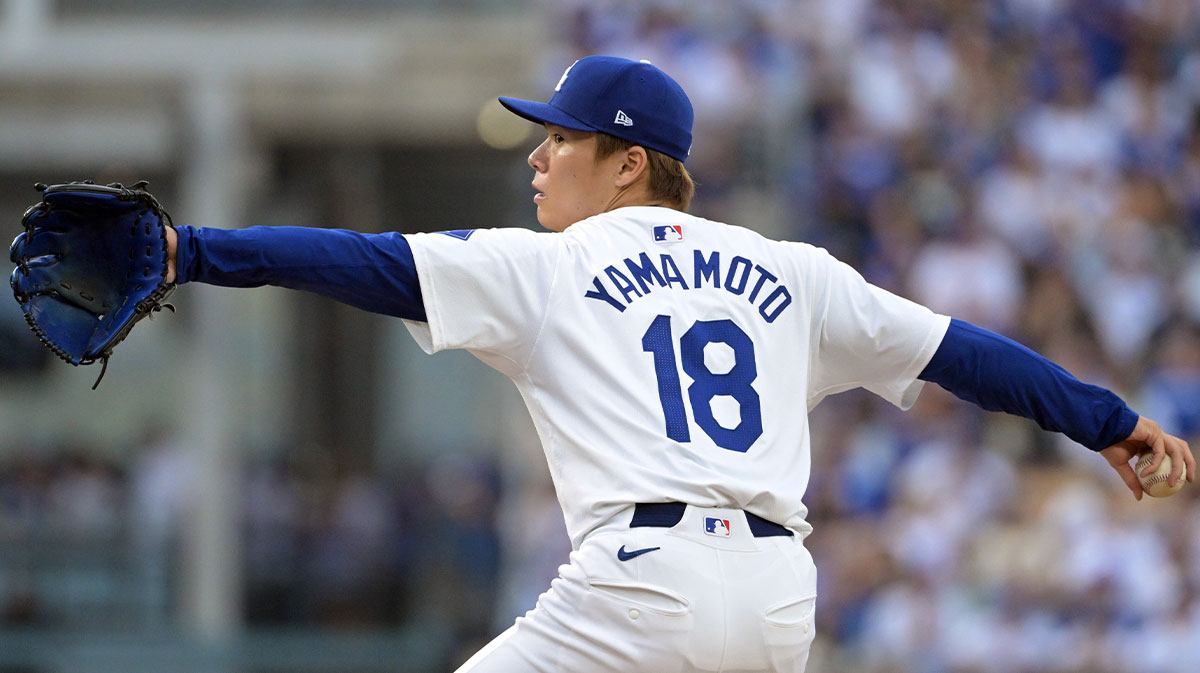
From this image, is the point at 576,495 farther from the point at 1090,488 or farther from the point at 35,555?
the point at 35,555

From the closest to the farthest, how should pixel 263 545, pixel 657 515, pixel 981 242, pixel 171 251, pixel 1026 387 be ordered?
pixel 171 251 < pixel 657 515 < pixel 1026 387 < pixel 981 242 < pixel 263 545

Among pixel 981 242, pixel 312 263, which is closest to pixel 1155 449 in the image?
pixel 312 263

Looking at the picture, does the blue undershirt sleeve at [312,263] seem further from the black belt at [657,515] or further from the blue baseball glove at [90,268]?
the black belt at [657,515]

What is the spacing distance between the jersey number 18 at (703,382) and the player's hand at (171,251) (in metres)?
0.88

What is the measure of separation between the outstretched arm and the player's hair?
636mm

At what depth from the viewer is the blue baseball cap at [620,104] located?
3.17 metres

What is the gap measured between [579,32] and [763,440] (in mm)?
7967

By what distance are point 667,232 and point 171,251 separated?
3.17 ft

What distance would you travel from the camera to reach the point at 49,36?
1180 cm

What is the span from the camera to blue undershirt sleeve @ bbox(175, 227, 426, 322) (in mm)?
2727

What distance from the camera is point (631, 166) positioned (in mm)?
3236

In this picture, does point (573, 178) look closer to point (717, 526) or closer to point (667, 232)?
point (667, 232)

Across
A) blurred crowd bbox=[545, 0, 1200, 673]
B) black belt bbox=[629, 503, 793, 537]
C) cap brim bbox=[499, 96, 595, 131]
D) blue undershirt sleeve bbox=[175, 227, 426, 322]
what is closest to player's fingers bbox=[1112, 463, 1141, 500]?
black belt bbox=[629, 503, 793, 537]

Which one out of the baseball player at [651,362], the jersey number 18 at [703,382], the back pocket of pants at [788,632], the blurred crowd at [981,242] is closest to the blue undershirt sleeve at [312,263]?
the baseball player at [651,362]
